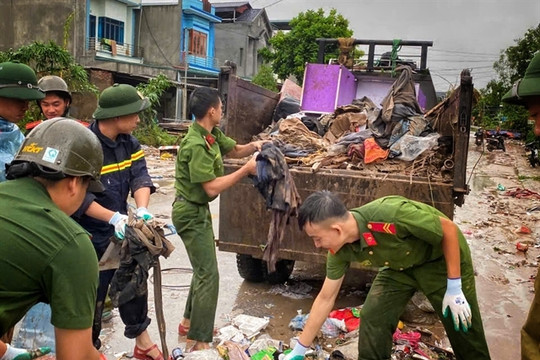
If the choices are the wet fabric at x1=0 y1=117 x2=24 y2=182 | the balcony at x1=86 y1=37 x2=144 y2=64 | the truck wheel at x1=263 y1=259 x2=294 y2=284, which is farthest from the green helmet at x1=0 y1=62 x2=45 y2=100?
the balcony at x1=86 y1=37 x2=144 y2=64

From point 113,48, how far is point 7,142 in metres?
22.6

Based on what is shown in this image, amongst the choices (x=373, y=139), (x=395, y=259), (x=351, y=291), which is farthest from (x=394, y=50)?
(x=395, y=259)

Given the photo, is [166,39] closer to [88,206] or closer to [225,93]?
[225,93]

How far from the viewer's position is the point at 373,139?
4.45 metres

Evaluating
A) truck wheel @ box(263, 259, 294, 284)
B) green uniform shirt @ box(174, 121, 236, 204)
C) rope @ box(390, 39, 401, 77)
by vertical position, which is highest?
rope @ box(390, 39, 401, 77)

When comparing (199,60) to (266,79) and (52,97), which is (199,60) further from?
(52,97)

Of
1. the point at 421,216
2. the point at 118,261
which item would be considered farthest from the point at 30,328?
the point at 421,216

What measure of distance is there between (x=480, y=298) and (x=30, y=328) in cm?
403

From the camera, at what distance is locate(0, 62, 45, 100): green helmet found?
2.77 metres

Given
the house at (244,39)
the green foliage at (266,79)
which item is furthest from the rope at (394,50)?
the house at (244,39)

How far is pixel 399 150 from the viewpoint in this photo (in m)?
4.31

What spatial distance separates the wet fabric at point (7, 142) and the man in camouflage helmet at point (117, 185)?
44cm

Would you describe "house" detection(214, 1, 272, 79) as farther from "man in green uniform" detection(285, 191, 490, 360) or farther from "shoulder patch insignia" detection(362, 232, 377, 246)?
"shoulder patch insignia" detection(362, 232, 377, 246)

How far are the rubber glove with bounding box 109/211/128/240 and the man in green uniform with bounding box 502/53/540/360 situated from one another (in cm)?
198
